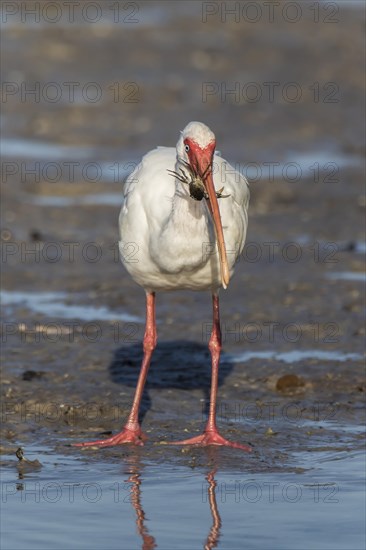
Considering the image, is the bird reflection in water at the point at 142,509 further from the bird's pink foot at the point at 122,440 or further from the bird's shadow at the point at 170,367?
the bird's shadow at the point at 170,367

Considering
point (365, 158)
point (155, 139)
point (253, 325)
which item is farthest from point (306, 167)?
point (253, 325)

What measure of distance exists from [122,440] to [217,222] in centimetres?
167

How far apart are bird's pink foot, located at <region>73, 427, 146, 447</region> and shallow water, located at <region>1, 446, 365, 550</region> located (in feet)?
0.70

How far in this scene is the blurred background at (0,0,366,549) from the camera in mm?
9445

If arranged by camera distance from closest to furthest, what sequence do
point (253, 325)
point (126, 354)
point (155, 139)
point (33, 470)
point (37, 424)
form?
point (33, 470), point (37, 424), point (126, 354), point (253, 325), point (155, 139)

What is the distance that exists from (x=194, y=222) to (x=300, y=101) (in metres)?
11.9

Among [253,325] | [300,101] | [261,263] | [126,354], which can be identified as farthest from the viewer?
[300,101]

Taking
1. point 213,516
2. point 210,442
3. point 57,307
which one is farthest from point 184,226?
point 57,307

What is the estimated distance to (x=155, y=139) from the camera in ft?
59.3

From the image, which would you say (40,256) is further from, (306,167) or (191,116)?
(191,116)

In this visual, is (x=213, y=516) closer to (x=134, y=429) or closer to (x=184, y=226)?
(x=134, y=429)

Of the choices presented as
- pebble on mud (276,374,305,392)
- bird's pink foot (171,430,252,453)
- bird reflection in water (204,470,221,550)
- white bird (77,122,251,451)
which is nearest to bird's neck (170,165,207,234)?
white bird (77,122,251,451)

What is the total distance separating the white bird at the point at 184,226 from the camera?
25.6ft

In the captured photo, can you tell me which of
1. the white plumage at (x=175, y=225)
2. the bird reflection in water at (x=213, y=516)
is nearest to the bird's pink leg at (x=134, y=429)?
the white plumage at (x=175, y=225)
